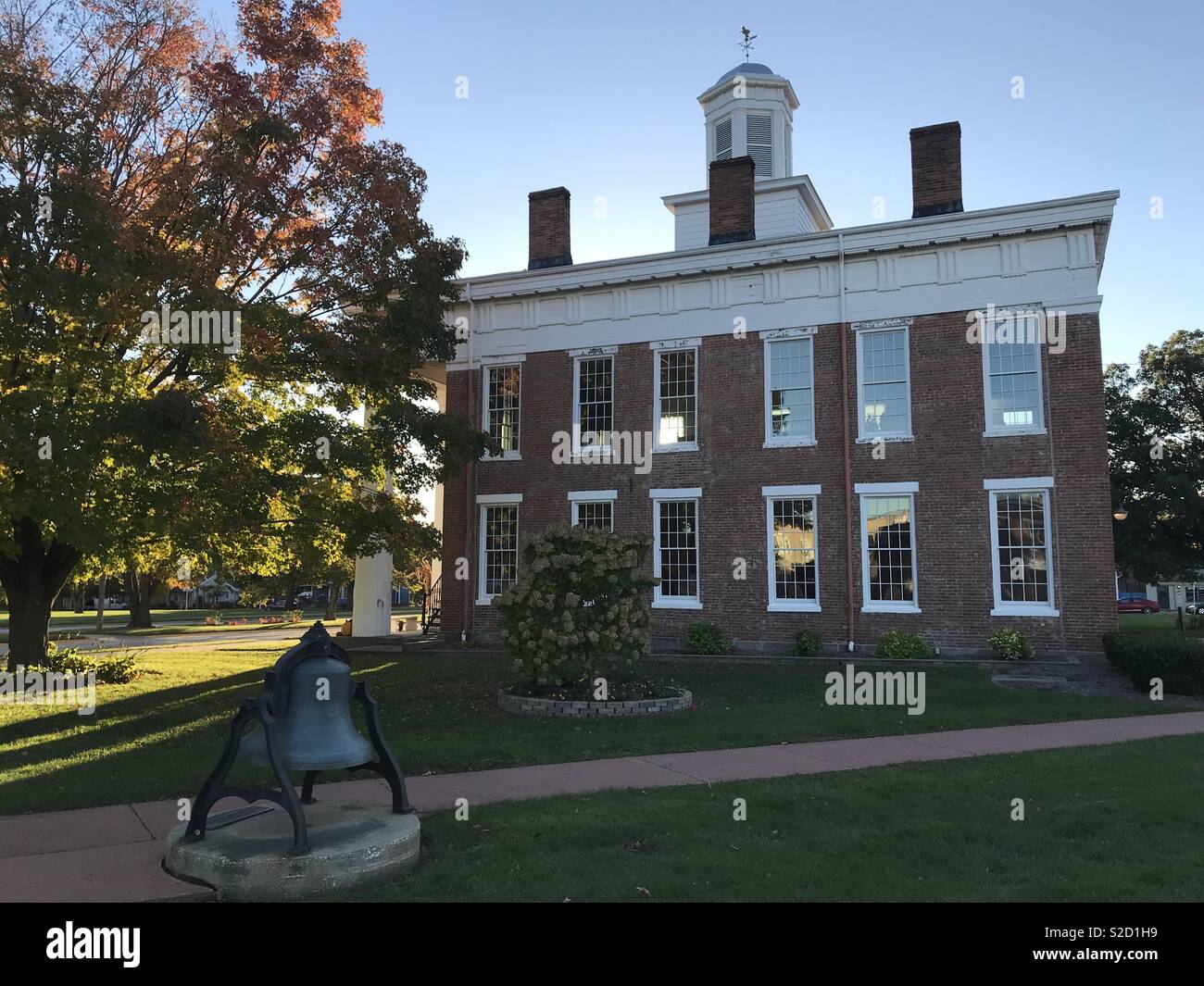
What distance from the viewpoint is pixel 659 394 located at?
21.8 metres

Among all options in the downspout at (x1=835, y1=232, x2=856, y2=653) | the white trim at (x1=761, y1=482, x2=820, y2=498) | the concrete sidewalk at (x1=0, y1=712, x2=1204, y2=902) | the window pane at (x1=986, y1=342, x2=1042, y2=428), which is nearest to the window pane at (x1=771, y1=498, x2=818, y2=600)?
the white trim at (x1=761, y1=482, x2=820, y2=498)

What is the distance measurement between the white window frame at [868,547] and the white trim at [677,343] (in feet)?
17.5

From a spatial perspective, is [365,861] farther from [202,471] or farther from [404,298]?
[404,298]

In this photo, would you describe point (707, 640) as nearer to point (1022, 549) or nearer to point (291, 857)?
point (1022, 549)

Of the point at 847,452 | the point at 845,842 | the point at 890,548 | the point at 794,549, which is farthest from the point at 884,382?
the point at 845,842

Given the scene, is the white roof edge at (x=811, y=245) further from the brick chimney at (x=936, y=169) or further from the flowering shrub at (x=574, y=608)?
the flowering shrub at (x=574, y=608)

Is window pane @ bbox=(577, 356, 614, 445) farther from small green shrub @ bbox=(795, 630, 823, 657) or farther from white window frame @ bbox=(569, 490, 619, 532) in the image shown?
small green shrub @ bbox=(795, 630, 823, 657)

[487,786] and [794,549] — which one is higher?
[794,549]

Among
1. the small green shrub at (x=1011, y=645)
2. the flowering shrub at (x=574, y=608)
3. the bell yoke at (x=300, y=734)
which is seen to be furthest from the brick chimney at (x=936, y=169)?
the bell yoke at (x=300, y=734)

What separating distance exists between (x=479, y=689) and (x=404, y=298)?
7.31 m

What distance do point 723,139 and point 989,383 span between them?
13.6 meters

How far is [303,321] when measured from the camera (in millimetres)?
15211

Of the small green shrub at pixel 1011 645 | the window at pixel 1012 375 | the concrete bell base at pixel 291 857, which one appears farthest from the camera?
the window at pixel 1012 375

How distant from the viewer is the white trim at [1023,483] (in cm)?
1820
